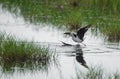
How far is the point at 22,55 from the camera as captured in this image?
938 centimetres

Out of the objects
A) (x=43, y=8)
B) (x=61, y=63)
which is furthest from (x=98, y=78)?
(x=43, y=8)

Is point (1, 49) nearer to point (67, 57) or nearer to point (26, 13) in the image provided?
point (67, 57)

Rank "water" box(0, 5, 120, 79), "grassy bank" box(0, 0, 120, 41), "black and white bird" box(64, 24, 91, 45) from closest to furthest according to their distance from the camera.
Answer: "water" box(0, 5, 120, 79) < "black and white bird" box(64, 24, 91, 45) < "grassy bank" box(0, 0, 120, 41)

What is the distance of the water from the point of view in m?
8.73

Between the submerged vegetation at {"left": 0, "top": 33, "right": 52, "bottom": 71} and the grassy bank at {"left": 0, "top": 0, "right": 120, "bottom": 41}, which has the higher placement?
the grassy bank at {"left": 0, "top": 0, "right": 120, "bottom": 41}

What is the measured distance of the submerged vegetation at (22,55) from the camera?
927cm

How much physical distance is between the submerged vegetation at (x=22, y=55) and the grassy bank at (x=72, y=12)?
147 inches

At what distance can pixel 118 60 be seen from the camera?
10.1 m

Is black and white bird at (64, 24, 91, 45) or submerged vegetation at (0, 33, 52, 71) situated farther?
black and white bird at (64, 24, 91, 45)

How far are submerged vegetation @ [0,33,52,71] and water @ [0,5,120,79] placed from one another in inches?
8.2

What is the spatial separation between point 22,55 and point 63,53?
1.50m

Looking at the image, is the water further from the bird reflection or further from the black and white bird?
the black and white bird

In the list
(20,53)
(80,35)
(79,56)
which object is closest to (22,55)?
(20,53)

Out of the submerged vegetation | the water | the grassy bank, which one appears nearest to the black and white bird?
the water
